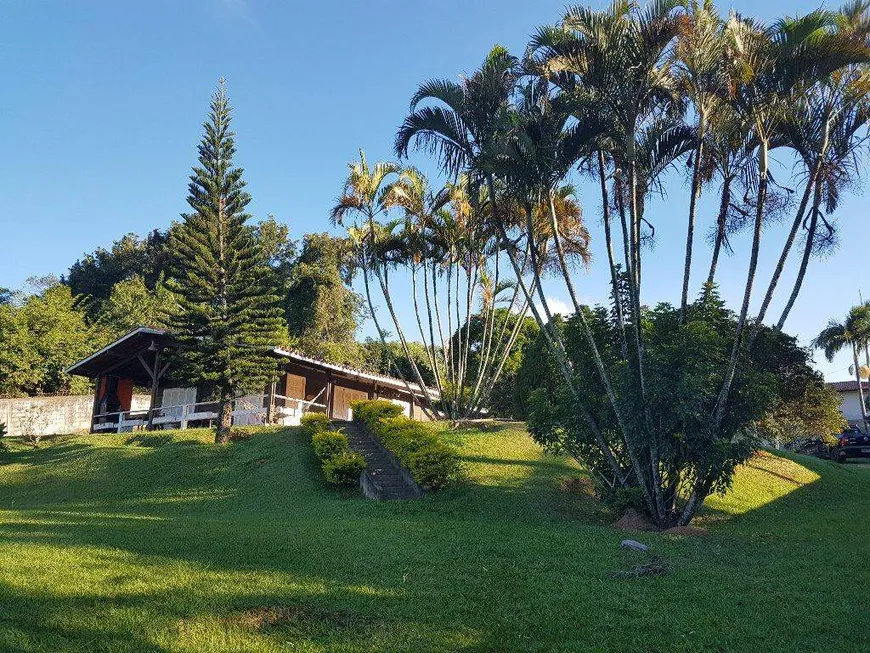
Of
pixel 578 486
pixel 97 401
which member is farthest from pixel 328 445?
pixel 97 401

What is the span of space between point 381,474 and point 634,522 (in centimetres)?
597

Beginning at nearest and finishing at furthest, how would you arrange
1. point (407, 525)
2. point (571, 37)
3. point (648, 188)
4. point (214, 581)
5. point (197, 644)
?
point (197, 644), point (214, 581), point (407, 525), point (571, 37), point (648, 188)

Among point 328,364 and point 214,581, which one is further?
point 328,364

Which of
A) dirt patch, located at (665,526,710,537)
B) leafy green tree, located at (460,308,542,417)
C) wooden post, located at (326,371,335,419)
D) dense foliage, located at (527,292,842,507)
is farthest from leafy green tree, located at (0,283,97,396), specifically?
dirt patch, located at (665,526,710,537)

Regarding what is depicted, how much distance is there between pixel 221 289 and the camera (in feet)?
72.4

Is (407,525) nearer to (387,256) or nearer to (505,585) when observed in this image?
(505,585)

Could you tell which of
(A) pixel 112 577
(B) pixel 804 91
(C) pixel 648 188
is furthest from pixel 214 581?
(B) pixel 804 91

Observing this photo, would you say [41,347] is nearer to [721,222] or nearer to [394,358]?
[394,358]

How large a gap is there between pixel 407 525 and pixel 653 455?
3885mm

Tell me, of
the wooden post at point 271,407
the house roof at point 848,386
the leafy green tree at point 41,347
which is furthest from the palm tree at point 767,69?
the house roof at point 848,386

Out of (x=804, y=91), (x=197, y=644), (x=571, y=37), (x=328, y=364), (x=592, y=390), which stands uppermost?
(x=571, y=37)

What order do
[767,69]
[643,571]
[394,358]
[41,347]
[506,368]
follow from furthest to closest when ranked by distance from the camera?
[394,358], [41,347], [506,368], [767,69], [643,571]

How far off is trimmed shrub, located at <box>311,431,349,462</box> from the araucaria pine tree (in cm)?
520

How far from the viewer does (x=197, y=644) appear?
455 cm
